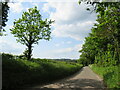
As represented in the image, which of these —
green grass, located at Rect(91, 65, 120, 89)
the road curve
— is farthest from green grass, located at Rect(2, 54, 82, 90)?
green grass, located at Rect(91, 65, 120, 89)

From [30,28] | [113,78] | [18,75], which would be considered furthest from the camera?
[30,28]

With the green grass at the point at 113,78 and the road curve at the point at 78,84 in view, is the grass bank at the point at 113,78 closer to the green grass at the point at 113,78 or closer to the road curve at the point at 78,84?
the green grass at the point at 113,78

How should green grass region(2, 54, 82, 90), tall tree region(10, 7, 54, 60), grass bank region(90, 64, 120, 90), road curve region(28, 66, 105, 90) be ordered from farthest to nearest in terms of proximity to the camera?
tall tree region(10, 7, 54, 60), road curve region(28, 66, 105, 90), green grass region(2, 54, 82, 90), grass bank region(90, 64, 120, 90)

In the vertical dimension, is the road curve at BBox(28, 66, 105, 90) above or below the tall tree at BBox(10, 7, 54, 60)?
below

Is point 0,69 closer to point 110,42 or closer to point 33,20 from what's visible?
point 110,42

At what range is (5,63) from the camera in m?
12.0

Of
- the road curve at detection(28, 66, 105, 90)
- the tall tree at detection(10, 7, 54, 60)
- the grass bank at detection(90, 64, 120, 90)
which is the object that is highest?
the tall tree at detection(10, 7, 54, 60)

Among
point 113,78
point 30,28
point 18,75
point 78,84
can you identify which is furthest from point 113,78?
point 30,28

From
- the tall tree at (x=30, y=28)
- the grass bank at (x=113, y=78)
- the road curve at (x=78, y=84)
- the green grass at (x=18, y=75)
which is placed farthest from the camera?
the tall tree at (x=30, y=28)

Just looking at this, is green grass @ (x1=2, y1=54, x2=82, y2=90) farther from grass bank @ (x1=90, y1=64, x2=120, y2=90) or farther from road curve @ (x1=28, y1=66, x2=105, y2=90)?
grass bank @ (x1=90, y1=64, x2=120, y2=90)

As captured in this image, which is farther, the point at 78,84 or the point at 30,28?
the point at 30,28

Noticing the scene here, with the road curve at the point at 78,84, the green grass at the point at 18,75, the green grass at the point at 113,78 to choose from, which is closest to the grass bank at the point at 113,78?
the green grass at the point at 113,78

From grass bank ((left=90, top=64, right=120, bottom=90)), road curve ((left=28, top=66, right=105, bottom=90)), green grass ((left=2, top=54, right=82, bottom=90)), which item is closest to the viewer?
grass bank ((left=90, top=64, right=120, bottom=90))

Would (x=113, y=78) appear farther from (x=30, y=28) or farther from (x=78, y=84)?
(x=30, y=28)
